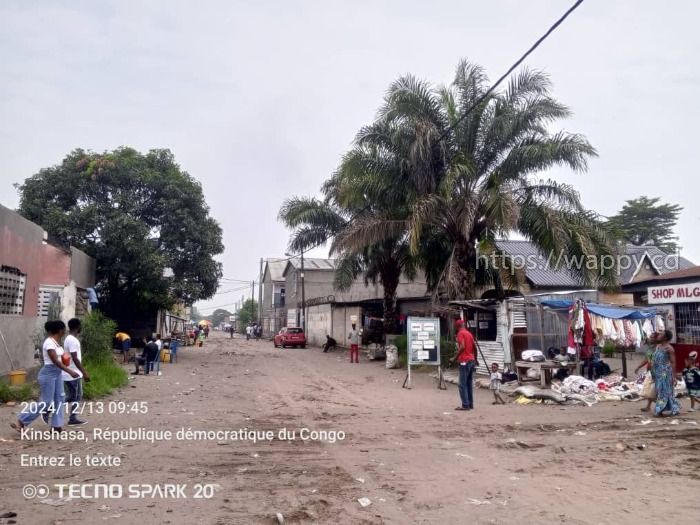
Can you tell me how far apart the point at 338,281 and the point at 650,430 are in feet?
64.2

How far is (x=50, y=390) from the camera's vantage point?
834cm

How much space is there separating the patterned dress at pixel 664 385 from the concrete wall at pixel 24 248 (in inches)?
537

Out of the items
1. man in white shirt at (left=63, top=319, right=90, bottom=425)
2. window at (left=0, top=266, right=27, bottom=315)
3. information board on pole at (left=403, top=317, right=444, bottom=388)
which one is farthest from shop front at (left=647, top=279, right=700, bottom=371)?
window at (left=0, top=266, right=27, bottom=315)

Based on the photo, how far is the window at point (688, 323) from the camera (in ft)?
52.1

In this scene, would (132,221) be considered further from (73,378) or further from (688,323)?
(688,323)

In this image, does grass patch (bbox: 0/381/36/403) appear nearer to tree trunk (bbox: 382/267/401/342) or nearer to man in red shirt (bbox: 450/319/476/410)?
man in red shirt (bbox: 450/319/476/410)

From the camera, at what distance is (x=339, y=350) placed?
3506 centimetres

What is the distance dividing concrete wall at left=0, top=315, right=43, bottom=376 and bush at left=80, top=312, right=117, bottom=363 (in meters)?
1.17

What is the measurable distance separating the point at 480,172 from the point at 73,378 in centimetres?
1386

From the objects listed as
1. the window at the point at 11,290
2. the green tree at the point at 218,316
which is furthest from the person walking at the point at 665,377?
the green tree at the point at 218,316

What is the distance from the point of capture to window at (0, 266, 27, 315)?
12886 mm

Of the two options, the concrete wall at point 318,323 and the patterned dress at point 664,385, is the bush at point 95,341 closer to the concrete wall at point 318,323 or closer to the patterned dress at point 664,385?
the patterned dress at point 664,385

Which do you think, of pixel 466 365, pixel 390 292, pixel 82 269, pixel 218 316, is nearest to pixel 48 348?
pixel 466 365

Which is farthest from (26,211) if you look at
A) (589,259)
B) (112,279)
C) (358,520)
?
(358,520)
